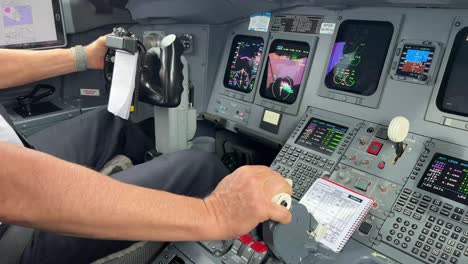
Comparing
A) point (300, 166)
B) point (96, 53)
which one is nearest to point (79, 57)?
point (96, 53)

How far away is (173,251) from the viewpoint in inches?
48.4

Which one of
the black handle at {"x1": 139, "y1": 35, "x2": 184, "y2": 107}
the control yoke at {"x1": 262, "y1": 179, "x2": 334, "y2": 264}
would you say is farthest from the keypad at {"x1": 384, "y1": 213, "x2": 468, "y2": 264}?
the black handle at {"x1": 139, "y1": 35, "x2": 184, "y2": 107}

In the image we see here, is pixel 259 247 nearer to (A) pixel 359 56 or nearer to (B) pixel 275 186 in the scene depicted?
(B) pixel 275 186

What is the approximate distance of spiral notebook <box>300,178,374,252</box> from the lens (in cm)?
128

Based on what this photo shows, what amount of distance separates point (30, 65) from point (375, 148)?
1.56 meters

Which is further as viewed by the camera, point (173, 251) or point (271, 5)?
point (271, 5)

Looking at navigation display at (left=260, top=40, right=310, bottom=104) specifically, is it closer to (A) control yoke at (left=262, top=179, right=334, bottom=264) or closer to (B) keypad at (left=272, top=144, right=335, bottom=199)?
(B) keypad at (left=272, top=144, right=335, bottom=199)

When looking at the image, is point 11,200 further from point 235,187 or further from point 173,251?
point 173,251

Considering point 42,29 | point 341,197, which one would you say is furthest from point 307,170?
point 42,29

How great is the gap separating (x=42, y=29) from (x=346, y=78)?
1800mm

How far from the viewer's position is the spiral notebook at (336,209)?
1277 mm

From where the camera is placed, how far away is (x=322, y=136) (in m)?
1.72

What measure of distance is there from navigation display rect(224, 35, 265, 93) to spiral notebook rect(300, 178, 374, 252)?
91 cm

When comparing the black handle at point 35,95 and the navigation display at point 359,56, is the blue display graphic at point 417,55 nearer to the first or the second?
the navigation display at point 359,56
